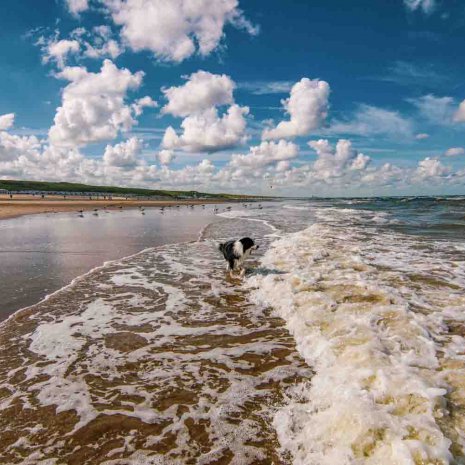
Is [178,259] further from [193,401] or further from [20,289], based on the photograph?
[193,401]

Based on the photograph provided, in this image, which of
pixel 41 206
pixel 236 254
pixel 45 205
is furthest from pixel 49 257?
pixel 45 205

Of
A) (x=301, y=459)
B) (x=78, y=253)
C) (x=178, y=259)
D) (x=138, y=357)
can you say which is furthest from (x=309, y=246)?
(x=301, y=459)

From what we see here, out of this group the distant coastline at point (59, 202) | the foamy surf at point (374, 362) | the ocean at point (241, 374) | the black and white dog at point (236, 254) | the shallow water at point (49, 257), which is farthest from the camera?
the distant coastline at point (59, 202)

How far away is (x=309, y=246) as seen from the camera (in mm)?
16500

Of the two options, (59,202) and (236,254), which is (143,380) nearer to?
(236,254)

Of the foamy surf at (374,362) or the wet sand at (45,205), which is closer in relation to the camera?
the foamy surf at (374,362)

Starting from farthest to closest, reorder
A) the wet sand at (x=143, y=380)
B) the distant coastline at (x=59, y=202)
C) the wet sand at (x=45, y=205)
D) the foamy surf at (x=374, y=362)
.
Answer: the distant coastline at (x=59, y=202) → the wet sand at (x=45, y=205) → the wet sand at (x=143, y=380) → the foamy surf at (x=374, y=362)

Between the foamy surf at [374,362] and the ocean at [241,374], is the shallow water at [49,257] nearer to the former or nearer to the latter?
the ocean at [241,374]

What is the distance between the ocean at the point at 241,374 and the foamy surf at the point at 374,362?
22mm

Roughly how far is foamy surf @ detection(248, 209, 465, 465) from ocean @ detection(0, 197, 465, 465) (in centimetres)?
2

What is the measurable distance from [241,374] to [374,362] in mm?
2058

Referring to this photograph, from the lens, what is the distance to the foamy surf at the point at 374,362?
3.56 m

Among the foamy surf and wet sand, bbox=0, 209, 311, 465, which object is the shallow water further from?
the foamy surf

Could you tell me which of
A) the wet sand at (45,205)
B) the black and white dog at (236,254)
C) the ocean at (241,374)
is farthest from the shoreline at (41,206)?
the ocean at (241,374)
